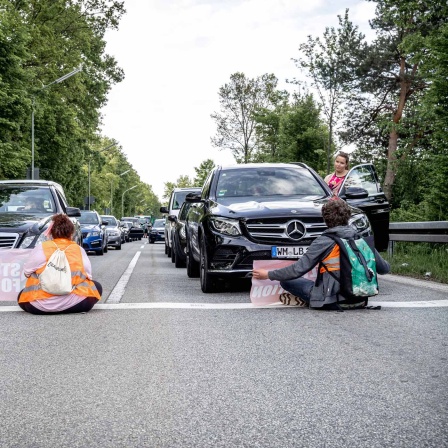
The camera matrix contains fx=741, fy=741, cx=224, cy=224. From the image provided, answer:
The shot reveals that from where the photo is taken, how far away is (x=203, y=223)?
9773mm

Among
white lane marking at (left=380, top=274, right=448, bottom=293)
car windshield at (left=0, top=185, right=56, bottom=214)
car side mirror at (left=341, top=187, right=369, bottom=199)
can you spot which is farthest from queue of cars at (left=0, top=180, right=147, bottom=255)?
white lane marking at (left=380, top=274, right=448, bottom=293)

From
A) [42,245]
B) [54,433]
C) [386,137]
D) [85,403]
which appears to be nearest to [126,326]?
[42,245]

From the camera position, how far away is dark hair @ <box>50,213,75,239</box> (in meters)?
7.91

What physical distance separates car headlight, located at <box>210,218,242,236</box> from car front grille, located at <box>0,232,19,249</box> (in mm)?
2760

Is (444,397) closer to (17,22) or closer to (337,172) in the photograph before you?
(337,172)

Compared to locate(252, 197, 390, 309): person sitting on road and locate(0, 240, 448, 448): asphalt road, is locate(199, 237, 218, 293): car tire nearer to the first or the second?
locate(0, 240, 448, 448): asphalt road

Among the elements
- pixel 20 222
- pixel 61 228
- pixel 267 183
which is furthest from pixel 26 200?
pixel 61 228

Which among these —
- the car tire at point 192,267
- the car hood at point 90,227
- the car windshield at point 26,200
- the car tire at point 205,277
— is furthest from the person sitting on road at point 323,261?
the car hood at point 90,227

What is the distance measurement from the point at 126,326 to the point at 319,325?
180cm

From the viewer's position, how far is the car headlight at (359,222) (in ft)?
30.3

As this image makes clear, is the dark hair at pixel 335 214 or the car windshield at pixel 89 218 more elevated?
the dark hair at pixel 335 214

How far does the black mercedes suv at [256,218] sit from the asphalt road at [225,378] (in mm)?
1158

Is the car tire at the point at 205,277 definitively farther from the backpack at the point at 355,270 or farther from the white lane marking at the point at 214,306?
the backpack at the point at 355,270

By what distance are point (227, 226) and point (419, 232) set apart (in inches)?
264
